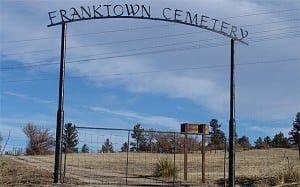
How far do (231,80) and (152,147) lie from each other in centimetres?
604

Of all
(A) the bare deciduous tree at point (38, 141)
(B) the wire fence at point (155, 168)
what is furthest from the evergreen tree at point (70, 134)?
(A) the bare deciduous tree at point (38, 141)

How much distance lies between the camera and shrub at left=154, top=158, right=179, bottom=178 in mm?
24578

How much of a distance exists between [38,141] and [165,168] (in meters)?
36.7

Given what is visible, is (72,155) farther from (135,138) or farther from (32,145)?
(32,145)

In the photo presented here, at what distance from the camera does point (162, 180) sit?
23438mm

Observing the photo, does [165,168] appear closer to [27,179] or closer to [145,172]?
[145,172]

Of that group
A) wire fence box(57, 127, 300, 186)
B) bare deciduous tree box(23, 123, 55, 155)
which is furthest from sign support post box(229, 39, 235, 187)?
bare deciduous tree box(23, 123, 55, 155)

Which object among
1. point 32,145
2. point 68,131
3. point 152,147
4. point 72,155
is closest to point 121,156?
point 72,155

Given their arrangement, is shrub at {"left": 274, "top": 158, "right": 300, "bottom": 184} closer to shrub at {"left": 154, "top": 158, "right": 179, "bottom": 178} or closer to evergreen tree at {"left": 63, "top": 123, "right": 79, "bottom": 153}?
shrub at {"left": 154, "top": 158, "right": 179, "bottom": 178}

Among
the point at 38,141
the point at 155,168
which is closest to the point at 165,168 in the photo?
the point at 155,168

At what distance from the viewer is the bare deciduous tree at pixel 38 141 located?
184 ft

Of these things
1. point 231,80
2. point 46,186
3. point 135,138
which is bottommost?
point 46,186

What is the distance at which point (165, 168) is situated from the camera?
24.7 m

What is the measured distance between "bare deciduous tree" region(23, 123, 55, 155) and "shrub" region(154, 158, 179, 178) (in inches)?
1245
